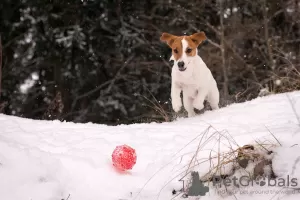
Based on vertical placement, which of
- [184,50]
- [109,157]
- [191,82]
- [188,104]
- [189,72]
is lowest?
[109,157]

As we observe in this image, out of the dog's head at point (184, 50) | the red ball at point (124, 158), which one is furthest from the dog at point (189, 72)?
the red ball at point (124, 158)

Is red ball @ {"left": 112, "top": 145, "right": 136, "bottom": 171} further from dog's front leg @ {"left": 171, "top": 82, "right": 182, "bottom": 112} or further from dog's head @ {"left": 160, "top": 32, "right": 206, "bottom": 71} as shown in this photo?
dog's front leg @ {"left": 171, "top": 82, "right": 182, "bottom": 112}

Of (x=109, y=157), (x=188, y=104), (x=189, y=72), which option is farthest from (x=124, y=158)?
(x=188, y=104)

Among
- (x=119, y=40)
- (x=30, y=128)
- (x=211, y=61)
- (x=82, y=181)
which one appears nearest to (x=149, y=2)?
(x=119, y=40)

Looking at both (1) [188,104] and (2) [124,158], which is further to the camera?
(1) [188,104]

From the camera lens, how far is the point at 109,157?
2746 mm

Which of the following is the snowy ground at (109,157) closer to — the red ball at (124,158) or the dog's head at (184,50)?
the red ball at (124,158)

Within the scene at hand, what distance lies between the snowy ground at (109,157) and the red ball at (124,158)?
0.05 m

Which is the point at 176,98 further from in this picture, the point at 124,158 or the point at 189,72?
the point at 124,158

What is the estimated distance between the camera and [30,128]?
3.27m

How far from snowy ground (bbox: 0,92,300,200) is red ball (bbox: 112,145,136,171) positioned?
48 millimetres

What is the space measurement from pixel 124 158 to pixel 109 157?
0.27 metres

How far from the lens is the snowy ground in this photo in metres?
2.32

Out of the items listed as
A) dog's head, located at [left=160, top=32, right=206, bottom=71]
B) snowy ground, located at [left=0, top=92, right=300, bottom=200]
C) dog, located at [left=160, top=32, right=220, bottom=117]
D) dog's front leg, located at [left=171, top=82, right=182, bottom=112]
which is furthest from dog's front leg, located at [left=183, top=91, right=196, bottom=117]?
snowy ground, located at [left=0, top=92, right=300, bottom=200]
